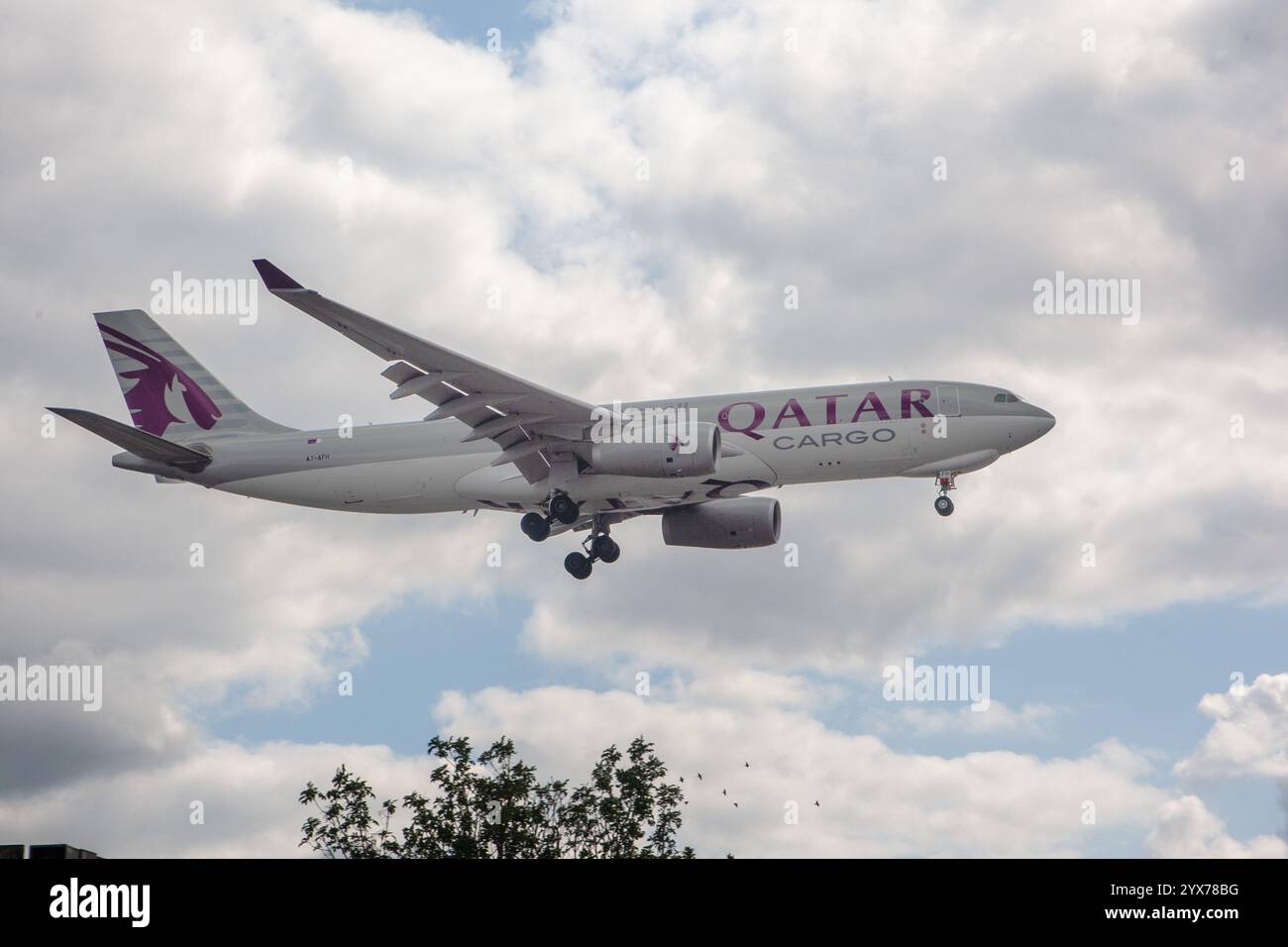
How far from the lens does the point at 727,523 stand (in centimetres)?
4800

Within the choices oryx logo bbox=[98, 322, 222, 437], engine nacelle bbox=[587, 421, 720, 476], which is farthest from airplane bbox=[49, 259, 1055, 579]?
oryx logo bbox=[98, 322, 222, 437]

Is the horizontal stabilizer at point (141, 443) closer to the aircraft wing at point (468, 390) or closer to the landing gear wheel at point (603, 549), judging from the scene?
the aircraft wing at point (468, 390)

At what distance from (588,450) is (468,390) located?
168 inches

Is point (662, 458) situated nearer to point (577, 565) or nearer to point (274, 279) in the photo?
point (577, 565)

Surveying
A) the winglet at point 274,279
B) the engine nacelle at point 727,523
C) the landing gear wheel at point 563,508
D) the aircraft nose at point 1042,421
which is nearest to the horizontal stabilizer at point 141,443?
the winglet at point 274,279

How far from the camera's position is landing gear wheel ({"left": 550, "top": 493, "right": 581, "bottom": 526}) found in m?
44.3

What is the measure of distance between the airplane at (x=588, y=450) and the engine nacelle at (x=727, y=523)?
46 mm

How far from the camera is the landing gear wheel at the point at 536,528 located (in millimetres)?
46094

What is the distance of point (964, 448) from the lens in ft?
140

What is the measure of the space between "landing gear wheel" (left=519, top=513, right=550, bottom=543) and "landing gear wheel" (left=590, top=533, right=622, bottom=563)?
2.26 meters

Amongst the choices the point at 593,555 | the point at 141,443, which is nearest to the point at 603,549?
the point at 593,555
